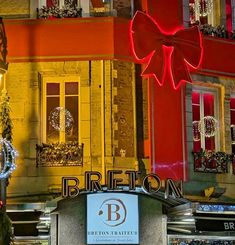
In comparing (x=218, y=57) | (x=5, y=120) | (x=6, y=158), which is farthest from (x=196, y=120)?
(x=6, y=158)

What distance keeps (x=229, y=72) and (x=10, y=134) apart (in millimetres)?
5196

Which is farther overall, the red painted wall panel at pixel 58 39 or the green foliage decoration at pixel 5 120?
the red painted wall panel at pixel 58 39

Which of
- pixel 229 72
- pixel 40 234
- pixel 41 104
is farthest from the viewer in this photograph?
pixel 229 72

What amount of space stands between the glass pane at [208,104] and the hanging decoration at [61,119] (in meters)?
3.24

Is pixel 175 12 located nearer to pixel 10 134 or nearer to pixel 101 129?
pixel 101 129

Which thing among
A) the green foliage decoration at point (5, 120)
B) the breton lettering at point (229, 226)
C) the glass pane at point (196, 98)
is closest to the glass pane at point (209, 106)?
the glass pane at point (196, 98)

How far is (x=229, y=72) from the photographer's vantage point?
16.0m

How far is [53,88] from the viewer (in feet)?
48.8

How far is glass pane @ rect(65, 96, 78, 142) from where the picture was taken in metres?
14.5

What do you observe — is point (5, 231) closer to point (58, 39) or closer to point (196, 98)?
point (58, 39)

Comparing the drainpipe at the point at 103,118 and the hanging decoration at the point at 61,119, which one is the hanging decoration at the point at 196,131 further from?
the hanging decoration at the point at 61,119

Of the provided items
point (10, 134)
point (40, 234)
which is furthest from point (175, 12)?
point (40, 234)

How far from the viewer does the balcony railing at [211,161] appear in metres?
15.2

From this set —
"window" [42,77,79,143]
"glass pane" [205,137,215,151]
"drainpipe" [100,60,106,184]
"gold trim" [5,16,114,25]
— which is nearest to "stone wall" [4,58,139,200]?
"drainpipe" [100,60,106,184]
